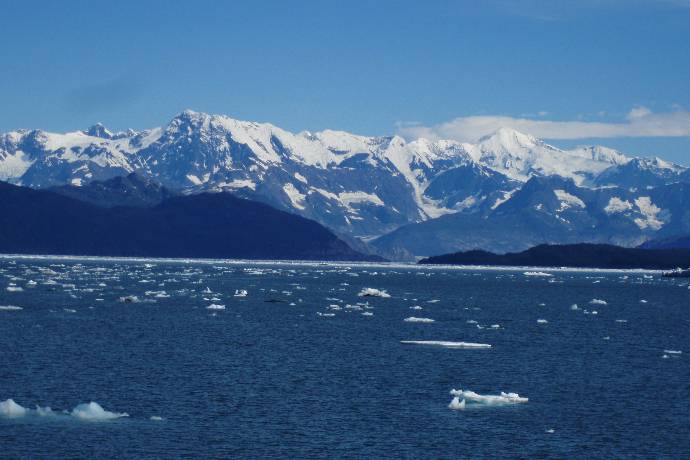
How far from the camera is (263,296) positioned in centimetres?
13650

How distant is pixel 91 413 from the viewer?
46469 millimetres

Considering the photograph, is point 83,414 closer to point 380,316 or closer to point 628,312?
point 380,316

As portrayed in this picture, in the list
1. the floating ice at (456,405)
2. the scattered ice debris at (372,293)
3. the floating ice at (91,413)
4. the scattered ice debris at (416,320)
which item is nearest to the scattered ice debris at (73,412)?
the floating ice at (91,413)

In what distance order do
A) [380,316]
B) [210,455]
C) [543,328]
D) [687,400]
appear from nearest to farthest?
[210,455], [687,400], [543,328], [380,316]

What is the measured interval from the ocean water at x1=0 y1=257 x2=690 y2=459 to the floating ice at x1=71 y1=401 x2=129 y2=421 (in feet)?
0.16

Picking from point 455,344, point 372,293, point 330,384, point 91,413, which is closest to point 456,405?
point 330,384

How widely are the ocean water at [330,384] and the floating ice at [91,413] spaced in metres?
0.05

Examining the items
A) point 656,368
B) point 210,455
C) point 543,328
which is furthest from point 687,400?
point 543,328

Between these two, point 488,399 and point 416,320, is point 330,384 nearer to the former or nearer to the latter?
point 488,399

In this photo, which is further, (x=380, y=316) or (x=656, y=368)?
(x=380, y=316)

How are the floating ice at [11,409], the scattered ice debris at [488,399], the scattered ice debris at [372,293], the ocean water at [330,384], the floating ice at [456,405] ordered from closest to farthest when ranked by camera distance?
the ocean water at [330,384], the floating ice at [11,409], the floating ice at [456,405], the scattered ice debris at [488,399], the scattered ice debris at [372,293]

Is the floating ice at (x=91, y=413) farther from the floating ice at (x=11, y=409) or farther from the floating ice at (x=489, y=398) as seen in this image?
the floating ice at (x=489, y=398)

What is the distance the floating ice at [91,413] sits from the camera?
46312mm

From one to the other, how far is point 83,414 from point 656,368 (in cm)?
3749
